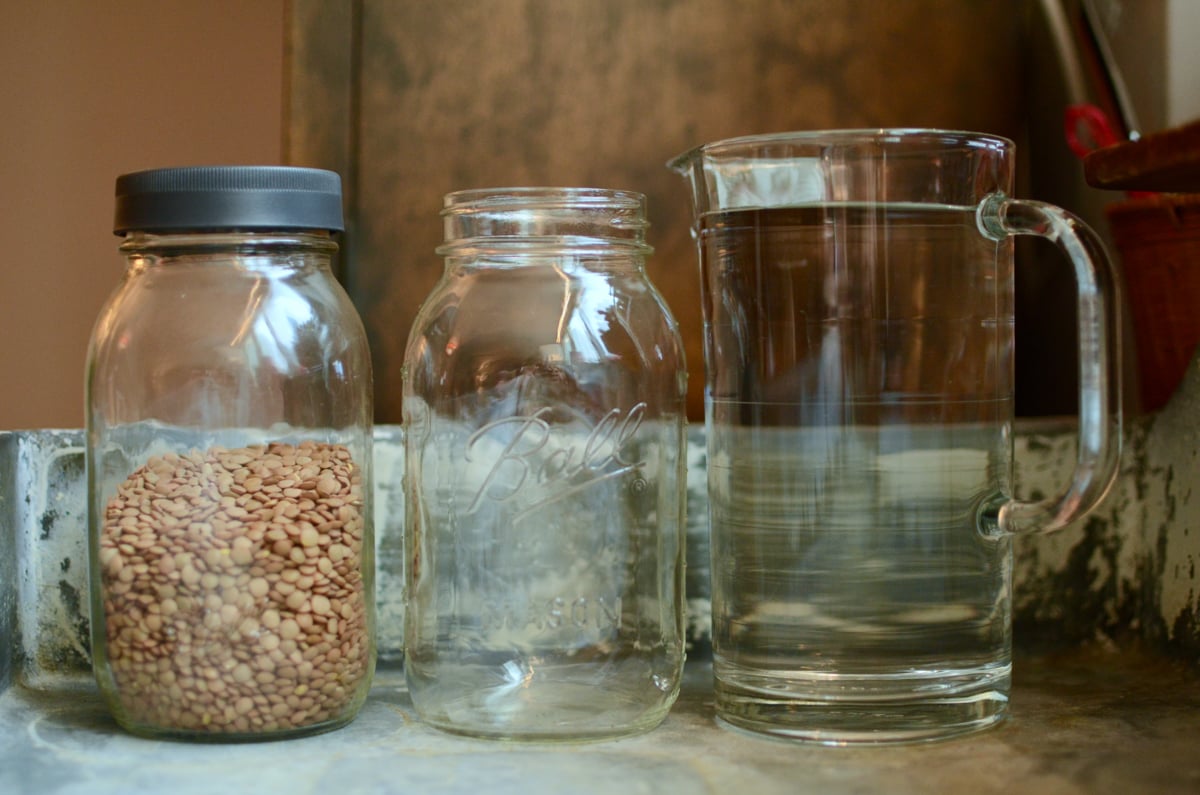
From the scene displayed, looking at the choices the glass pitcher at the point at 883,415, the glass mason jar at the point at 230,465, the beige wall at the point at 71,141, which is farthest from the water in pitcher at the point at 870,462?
the beige wall at the point at 71,141

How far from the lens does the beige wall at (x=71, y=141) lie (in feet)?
4.36

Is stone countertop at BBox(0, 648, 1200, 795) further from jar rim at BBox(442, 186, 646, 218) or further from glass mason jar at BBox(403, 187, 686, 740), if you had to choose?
jar rim at BBox(442, 186, 646, 218)

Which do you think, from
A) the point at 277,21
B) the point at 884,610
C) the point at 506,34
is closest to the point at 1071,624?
the point at 884,610

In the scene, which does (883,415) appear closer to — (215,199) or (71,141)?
(215,199)

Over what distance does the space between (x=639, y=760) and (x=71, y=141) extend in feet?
3.58

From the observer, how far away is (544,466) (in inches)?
23.8

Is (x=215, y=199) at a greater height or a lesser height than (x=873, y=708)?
greater

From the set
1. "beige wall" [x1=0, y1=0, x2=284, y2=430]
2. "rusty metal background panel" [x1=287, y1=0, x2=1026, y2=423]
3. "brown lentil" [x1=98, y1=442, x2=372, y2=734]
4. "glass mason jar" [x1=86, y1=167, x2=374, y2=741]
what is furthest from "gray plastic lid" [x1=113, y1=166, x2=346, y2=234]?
"beige wall" [x1=0, y1=0, x2=284, y2=430]

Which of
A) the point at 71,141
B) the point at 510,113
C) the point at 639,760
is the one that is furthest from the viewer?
the point at 71,141

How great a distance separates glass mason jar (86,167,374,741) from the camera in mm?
547

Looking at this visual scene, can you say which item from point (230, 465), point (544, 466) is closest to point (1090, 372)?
point (544, 466)

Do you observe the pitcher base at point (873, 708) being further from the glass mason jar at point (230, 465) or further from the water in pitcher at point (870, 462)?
the glass mason jar at point (230, 465)

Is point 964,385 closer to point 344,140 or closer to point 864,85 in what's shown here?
point 864,85

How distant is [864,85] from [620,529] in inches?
13.3
